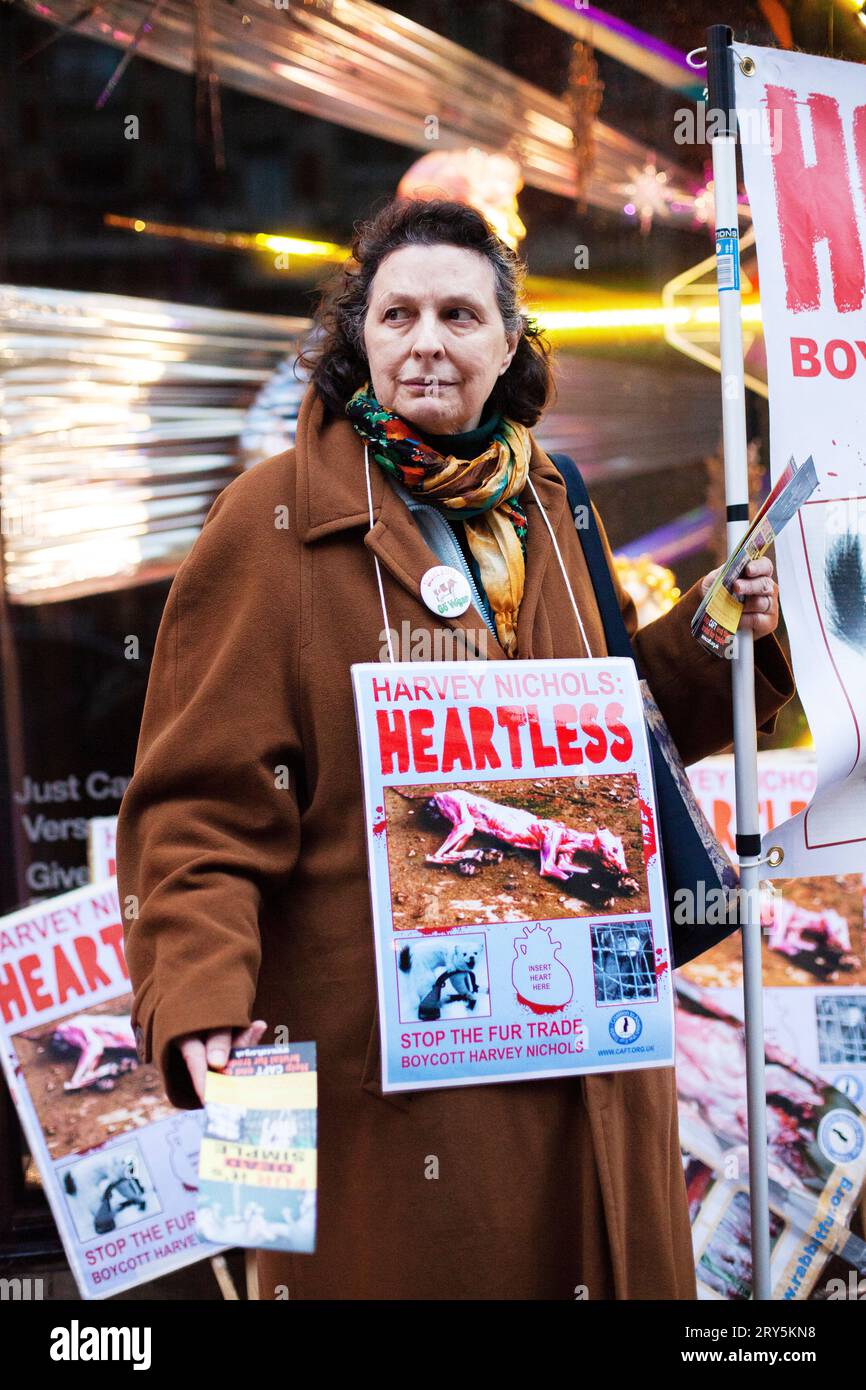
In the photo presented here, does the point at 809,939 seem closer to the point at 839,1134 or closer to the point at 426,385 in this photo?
the point at 839,1134

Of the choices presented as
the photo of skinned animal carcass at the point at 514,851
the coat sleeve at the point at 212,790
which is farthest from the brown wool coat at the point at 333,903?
the photo of skinned animal carcass at the point at 514,851

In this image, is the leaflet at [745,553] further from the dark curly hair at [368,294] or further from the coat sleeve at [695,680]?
the dark curly hair at [368,294]

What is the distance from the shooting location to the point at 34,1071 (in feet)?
11.0

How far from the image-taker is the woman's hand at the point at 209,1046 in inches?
67.8

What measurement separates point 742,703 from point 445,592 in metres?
0.53

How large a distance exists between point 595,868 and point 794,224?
45.4 inches

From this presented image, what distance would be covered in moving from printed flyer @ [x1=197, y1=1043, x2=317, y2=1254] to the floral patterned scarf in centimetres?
76

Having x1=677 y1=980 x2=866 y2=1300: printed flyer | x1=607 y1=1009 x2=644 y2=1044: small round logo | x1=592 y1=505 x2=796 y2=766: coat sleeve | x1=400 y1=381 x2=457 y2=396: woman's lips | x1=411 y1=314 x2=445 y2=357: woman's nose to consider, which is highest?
x1=411 y1=314 x2=445 y2=357: woman's nose

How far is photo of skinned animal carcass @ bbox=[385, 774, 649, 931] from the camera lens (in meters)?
1.90

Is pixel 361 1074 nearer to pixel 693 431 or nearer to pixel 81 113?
pixel 693 431

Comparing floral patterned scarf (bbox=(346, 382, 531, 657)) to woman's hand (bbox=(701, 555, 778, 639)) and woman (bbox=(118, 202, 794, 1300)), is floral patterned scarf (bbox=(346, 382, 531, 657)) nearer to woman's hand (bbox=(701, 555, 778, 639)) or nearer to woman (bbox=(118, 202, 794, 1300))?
woman (bbox=(118, 202, 794, 1300))

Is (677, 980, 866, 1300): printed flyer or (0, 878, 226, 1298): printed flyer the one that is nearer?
(0, 878, 226, 1298): printed flyer

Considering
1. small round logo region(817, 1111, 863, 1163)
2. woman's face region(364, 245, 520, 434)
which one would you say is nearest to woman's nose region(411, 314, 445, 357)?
woman's face region(364, 245, 520, 434)
